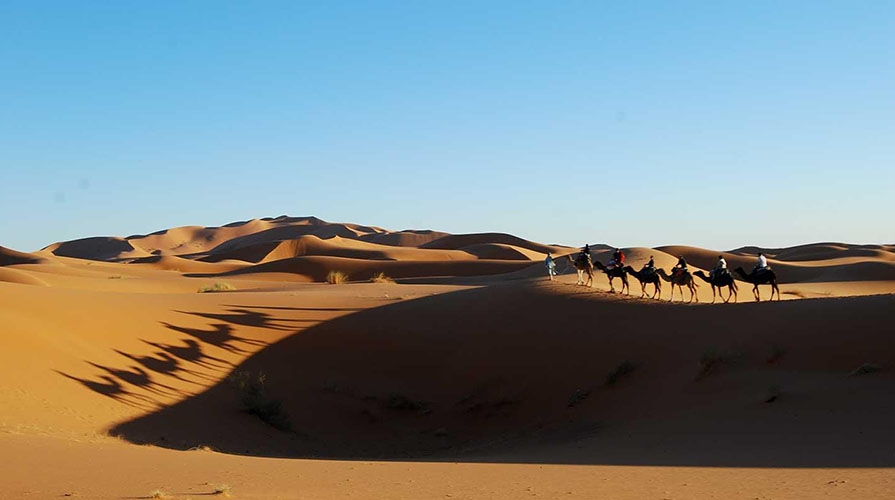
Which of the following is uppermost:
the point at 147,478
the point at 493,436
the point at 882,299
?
the point at 882,299

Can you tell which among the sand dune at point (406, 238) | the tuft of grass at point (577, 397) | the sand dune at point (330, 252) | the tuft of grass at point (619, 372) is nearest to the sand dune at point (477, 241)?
the sand dune at point (406, 238)

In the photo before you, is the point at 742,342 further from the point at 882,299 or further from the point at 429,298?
the point at 429,298

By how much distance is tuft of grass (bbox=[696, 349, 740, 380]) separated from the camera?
18.0 meters

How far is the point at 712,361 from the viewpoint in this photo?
59.7 ft

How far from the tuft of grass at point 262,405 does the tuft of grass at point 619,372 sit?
7214mm

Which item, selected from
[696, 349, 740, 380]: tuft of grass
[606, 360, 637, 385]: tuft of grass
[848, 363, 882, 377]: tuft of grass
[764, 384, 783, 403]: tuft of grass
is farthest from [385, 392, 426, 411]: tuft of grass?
[848, 363, 882, 377]: tuft of grass

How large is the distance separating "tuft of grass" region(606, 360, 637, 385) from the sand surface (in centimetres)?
4

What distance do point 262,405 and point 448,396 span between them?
507cm

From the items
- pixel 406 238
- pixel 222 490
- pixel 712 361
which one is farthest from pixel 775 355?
pixel 406 238

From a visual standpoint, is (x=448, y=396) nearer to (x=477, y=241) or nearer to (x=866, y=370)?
(x=866, y=370)

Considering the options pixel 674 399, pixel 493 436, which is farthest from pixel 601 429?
pixel 493 436

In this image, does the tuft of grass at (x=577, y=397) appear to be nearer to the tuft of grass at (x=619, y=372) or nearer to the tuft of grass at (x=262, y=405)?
the tuft of grass at (x=619, y=372)

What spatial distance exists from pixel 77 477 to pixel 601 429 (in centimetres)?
979

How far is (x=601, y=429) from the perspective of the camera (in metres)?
16.8
